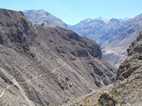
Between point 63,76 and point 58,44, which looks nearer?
point 63,76

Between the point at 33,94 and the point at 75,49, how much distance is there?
2474 inches

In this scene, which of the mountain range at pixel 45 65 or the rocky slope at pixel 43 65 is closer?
the mountain range at pixel 45 65

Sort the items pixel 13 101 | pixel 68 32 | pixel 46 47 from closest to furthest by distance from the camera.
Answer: pixel 13 101
pixel 46 47
pixel 68 32

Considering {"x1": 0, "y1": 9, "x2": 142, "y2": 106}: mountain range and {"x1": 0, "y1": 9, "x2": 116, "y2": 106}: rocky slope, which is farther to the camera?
{"x1": 0, "y1": 9, "x2": 116, "y2": 106}: rocky slope

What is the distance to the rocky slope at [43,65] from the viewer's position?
9675 centimetres

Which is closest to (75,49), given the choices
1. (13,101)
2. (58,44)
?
(58,44)

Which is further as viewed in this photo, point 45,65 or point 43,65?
point 45,65

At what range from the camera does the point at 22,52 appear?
119312 mm

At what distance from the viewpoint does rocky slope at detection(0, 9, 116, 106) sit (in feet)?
317

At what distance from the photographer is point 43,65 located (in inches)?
4719

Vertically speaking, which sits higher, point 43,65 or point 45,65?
→ point 43,65

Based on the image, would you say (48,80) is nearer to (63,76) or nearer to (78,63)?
(63,76)

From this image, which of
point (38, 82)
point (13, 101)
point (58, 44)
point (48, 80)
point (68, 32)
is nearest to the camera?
point (13, 101)

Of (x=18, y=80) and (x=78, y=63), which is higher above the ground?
(x=18, y=80)
